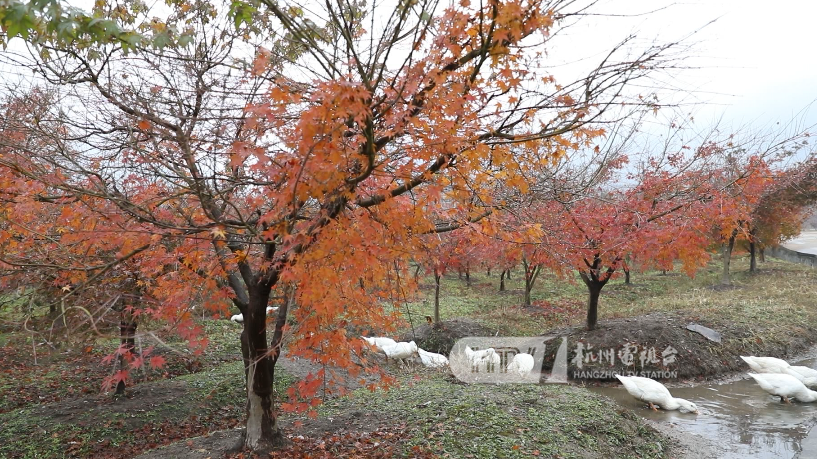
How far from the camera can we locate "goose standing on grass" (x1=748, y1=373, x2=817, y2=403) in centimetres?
719

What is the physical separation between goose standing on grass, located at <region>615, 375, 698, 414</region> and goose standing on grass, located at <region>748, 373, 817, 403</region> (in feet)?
4.23

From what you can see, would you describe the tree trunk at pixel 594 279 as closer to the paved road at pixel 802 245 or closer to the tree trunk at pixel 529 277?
the tree trunk at pixel 529 277

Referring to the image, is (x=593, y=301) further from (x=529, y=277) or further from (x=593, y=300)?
(x=529, y=277)

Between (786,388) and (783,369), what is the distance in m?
1.03

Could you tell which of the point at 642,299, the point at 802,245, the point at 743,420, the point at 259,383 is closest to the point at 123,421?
the point at 259,383

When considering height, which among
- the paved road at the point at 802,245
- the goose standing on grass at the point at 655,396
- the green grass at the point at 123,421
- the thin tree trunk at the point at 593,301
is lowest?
the green grass at the point at 123,421

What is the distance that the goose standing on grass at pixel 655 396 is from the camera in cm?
707

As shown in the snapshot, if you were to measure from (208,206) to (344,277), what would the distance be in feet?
3.77

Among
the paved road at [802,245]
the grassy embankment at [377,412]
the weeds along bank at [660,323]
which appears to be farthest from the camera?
the paved road at [802,245]

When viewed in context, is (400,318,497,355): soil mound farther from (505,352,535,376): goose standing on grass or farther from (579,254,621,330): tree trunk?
(579,254,621,330): tree trunk

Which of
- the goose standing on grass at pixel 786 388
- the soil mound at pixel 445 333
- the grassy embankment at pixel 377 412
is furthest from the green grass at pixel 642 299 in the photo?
the goose standing on grass at pixel 786 388

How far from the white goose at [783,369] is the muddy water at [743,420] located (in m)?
0.34

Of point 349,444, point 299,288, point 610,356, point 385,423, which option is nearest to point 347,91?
point 299,288

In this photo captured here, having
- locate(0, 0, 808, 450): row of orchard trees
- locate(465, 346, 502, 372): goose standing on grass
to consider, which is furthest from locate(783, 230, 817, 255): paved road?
locate(0, 0, 808, 450): row of orchard trees
